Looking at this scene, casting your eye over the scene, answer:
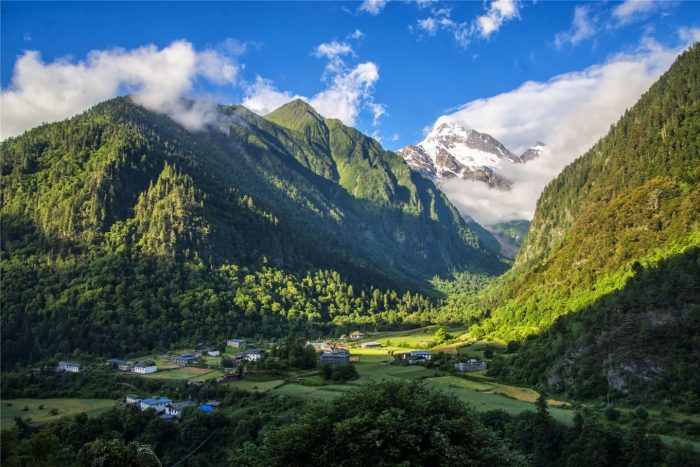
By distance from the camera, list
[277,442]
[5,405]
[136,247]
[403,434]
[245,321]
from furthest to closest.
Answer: [136,247] < [245,321] < [5,405] < [277,442] < [403,434]

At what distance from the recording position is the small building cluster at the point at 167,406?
266ft

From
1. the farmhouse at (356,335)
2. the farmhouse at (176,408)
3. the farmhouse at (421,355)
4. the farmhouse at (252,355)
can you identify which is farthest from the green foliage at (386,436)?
the farmhouse at (356,335)

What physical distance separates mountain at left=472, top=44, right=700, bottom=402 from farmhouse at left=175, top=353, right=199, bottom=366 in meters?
67.8

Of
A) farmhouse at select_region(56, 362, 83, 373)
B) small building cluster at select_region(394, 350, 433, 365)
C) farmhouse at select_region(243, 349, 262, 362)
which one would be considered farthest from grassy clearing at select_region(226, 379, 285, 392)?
farmhouse at select_region(56, 362, 83, 373)

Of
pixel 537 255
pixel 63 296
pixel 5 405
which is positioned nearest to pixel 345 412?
pixel 5 405

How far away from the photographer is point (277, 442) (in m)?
32.1

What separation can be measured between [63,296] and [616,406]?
13805 cm

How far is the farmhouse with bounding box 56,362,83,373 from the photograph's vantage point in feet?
359

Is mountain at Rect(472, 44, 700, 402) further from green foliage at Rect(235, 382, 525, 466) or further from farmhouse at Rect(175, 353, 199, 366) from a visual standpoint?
farmhouse at Rect(175, 353, 199, 366)

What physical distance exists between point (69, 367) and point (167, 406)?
40781 mm

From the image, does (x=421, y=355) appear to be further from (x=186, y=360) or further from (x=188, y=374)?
(x=186, y=360)

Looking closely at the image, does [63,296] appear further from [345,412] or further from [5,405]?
[345,412]

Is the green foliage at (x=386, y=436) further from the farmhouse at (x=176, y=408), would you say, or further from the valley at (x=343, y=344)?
the farmhouse at (x=176, y=408)

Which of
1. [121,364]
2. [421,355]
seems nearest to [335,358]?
[421,355]
